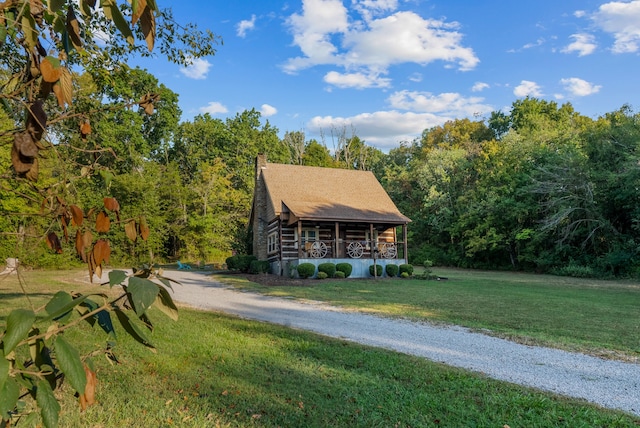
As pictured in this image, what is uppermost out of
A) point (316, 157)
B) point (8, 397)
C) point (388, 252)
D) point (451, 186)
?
point (316, 157)

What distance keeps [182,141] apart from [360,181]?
75.1ft

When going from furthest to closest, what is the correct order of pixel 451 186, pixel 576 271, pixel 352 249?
pixel 451 186, pixel 576 271, pixel 352 249

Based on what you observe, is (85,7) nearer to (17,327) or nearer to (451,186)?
(17,327)

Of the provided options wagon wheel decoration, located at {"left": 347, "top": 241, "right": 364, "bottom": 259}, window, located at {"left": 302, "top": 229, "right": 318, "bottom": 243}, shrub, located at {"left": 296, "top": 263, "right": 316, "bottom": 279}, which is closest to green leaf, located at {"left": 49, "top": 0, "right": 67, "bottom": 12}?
shrub, located at {"left": 296, "top": 263, "right": 316, "bottom": 279}

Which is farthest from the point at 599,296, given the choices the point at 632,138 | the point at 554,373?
the point at 632,138

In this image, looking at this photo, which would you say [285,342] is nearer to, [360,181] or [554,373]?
[554,373]

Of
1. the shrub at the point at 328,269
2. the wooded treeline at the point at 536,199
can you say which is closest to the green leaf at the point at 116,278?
the shrub at the point at 328,269

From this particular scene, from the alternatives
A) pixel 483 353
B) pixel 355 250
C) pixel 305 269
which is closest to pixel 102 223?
pixel 483 353

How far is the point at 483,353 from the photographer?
6.54 meters

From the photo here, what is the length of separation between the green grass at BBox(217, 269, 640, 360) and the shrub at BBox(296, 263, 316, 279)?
7.72 feet

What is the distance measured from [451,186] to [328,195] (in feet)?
53.8

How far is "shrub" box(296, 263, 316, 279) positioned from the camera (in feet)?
64.3

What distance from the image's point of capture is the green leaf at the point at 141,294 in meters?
0.88

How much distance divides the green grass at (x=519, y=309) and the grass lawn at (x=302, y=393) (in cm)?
321
